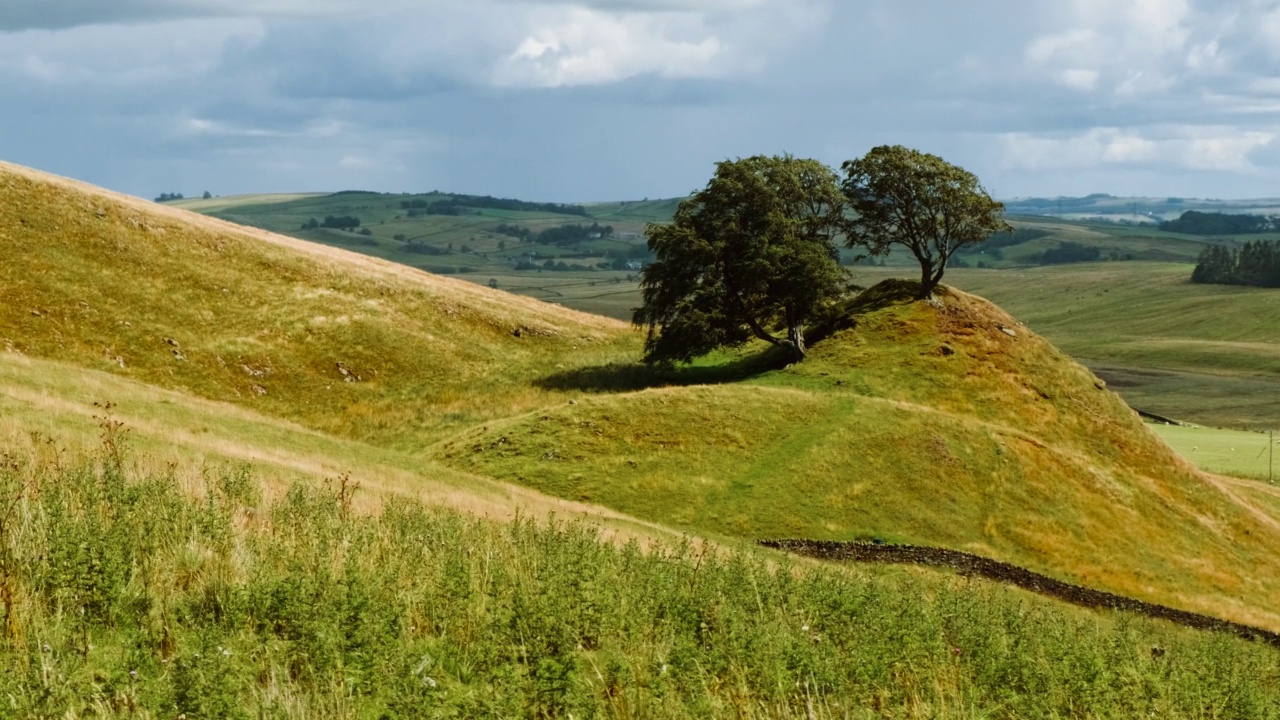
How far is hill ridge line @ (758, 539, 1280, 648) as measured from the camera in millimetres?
42031

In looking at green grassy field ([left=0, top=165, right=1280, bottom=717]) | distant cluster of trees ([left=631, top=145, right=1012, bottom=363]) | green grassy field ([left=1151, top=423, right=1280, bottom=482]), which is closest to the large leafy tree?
distant cluster of trees ([left=631, top=145, right=1012, bottom=363])

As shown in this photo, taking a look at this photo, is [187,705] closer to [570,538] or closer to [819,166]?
[570,538]

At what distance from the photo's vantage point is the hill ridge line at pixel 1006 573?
138 feet

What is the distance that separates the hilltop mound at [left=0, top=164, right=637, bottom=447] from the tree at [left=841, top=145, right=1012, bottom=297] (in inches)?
853

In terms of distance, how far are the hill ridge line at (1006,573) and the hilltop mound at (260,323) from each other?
2415 cm

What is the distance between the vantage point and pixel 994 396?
63531 millimetres

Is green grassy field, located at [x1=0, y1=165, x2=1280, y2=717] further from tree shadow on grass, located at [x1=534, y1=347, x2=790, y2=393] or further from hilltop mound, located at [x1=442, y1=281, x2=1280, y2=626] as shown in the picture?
tree shadow on grass, located at [x1=534, y1=347, x2=790, y2=393]

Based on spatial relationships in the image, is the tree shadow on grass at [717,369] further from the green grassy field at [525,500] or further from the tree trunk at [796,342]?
the tree trunk at [796,342]

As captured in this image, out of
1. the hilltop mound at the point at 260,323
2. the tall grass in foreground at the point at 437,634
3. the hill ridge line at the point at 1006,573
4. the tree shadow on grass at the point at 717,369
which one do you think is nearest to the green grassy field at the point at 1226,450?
the tree shadow on grass at the point at 717,369

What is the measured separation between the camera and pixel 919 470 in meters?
52.0

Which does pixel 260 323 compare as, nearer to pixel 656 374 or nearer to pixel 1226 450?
pixel 656 374

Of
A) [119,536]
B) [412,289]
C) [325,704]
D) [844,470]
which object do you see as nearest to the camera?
[325,704]

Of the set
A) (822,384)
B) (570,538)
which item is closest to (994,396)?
(822,384)

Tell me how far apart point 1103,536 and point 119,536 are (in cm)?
4976
